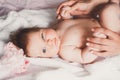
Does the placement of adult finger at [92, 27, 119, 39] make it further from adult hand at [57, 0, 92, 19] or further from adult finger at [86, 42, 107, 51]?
adult hand at [57, 0, 92, 19]

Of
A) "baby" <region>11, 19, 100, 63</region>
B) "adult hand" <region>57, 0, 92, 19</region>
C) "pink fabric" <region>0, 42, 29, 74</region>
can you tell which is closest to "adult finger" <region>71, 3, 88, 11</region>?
"adult hand" <region>57, 0, 92, 19</region>

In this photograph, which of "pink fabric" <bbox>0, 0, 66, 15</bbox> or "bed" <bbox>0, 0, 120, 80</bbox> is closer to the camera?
"bed" <bbox>0, 0, 120, 80</bbox>

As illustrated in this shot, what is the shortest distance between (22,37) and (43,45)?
100 mm

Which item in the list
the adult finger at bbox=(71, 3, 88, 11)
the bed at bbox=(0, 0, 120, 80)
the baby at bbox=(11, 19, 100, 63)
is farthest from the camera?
the adult finger at bbox=(71, 3, 88, 11)

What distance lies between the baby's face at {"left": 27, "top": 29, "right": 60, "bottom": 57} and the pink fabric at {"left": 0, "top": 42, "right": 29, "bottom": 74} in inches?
3.4

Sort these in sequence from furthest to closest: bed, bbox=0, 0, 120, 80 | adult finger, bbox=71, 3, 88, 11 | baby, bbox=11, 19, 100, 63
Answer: adult finger, bbox=71, 3, 88, 11
baby, bbox=11, 19, 100, 63
bed, bbox=0, 0, 120, 80

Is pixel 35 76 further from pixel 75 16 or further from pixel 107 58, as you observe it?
pixel 75 16

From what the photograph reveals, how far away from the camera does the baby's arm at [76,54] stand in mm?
1168

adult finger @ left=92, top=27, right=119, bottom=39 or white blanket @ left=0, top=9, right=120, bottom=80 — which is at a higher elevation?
adult finger @ left=92, top=27, right=119, bottom=39

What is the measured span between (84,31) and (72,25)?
0.08m

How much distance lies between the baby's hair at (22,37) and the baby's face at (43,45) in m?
0.02

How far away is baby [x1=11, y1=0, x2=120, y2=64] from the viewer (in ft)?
3.95

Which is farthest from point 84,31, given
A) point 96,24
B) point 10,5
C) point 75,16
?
point 10,5

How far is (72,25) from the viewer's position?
131 cm
